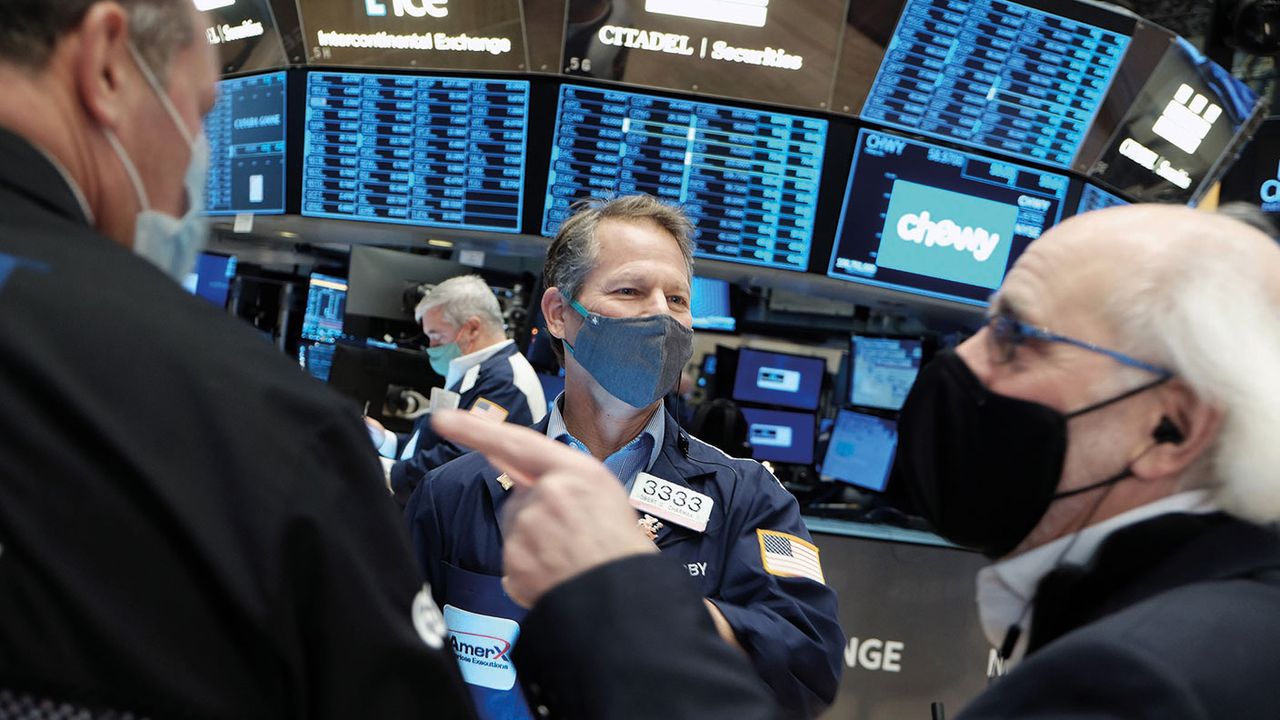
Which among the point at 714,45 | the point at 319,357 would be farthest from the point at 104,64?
the point at 319,357

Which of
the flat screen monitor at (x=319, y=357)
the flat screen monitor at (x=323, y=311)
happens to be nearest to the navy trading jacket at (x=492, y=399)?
the flat screen monitor at (x=319, y=357)

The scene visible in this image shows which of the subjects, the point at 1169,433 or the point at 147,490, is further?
the point at 1169,433

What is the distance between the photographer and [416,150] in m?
4.21

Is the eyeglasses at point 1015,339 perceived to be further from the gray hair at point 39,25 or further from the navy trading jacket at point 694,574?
the gray hair at point 39,25

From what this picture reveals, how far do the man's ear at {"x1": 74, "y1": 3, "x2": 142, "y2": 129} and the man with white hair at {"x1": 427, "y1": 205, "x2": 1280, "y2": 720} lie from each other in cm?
44

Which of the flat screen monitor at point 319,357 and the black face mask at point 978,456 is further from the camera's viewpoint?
the flat screen monitor at point 319,357

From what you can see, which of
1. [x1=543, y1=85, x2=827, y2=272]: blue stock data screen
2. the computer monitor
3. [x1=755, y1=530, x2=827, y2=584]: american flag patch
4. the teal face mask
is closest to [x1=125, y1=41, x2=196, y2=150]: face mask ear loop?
[x1=755, y1=530, x2=827, y2=584]: american flag patch

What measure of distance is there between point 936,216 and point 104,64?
377 centimetres

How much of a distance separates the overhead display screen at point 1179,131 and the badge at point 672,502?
331cm

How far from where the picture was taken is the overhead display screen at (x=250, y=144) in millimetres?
4336

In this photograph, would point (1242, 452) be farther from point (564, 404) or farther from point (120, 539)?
point (564, 404)

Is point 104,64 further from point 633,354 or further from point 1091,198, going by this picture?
point 1091,198

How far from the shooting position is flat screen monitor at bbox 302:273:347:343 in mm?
5246

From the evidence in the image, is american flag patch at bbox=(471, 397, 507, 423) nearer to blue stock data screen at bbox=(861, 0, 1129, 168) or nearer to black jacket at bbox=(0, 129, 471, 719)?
blue stock data screen at bbox=(861, 0, 1129, 168)
